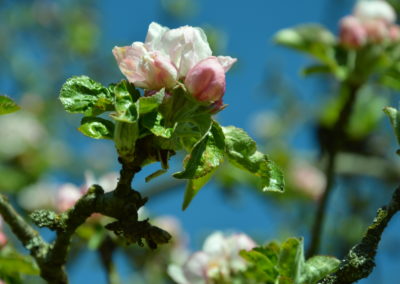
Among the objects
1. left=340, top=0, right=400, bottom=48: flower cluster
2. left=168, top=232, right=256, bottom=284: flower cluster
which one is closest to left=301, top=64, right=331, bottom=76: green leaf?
left=340, top=0, right=400, bottom=48: flower cluster

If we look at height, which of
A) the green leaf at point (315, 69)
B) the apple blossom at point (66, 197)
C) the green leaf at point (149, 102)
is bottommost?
the apple blossom at point (66, 197)

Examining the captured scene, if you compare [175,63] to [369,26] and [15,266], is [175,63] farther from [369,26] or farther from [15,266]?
[369,26]

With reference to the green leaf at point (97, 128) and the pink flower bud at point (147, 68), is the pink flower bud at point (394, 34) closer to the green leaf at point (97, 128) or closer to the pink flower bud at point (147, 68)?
the pink flower bud at point (147, 68)

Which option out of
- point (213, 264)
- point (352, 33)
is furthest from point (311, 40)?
point (213, 264)

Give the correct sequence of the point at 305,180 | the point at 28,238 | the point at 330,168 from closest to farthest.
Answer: the point at 28,238 < the point at 330,168 < the point at 305,180

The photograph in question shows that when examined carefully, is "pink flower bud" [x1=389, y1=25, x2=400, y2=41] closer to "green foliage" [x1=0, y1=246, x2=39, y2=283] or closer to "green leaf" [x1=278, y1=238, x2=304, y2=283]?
"green leaf" [x1=278, y1=238, x2=304, y2=283]

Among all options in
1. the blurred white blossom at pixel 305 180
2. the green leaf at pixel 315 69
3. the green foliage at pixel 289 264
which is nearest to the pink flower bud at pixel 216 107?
the green foliage at pixel 289 264

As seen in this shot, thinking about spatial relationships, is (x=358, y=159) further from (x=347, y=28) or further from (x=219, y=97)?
(x=219, y=97)

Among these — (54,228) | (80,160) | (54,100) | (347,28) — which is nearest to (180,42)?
(54,228)
